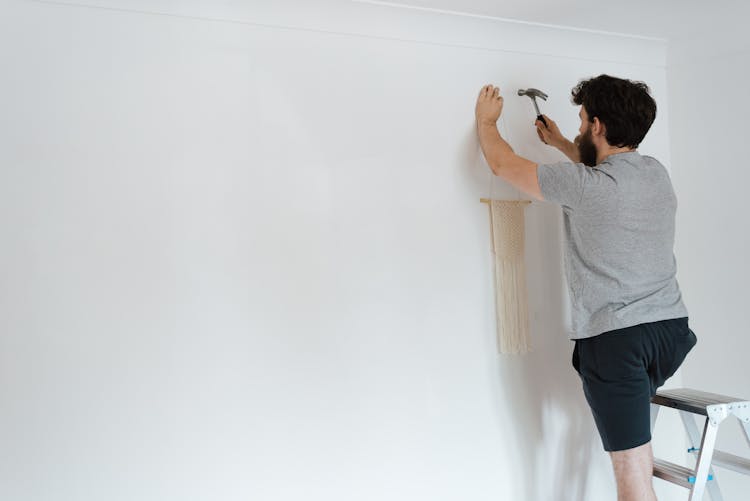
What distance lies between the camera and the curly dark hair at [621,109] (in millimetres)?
1990

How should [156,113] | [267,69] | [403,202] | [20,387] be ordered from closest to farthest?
[20,387]
[156,113]
[267,69]
[403,202]

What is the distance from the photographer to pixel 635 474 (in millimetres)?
1919

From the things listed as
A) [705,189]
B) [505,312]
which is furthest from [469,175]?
[705,189]

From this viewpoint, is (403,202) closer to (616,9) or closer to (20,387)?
(616,9)

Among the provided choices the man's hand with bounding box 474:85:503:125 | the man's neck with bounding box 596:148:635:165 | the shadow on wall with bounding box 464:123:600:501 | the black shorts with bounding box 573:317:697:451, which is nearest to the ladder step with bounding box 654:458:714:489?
the black shorts with bounding box 573:317:697:451

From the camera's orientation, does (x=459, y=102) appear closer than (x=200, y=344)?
No

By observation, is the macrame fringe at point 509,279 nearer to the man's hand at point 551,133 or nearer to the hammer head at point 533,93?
the man's hand at point 551,133

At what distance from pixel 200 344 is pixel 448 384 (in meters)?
0.82

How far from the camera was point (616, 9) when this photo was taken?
7.45 feet

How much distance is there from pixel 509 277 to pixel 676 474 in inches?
30.6

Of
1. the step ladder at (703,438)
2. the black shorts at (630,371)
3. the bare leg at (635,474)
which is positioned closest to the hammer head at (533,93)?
the black shorts at (630,371)

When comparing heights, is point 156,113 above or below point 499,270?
above

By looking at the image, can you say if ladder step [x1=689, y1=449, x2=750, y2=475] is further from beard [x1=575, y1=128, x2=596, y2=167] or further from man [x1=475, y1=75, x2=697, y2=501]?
beard [x1=575, y1=128, x2=596, y2=167]

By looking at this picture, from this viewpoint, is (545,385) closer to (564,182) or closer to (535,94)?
(564,182)
